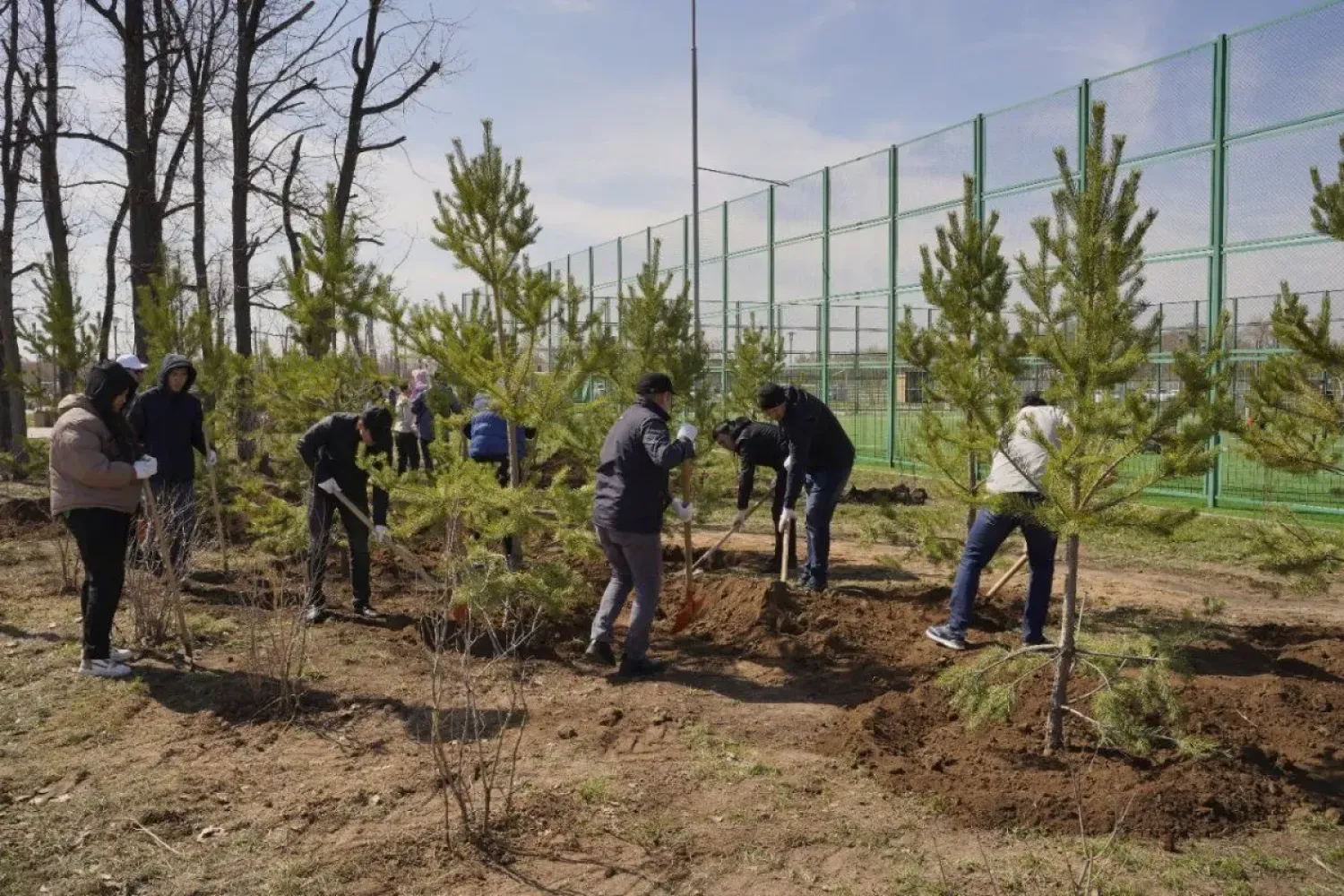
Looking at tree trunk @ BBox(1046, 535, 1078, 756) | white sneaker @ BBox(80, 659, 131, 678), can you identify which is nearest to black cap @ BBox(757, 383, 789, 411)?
tree trunk @ BBox(1046, 535, 1078, 756)

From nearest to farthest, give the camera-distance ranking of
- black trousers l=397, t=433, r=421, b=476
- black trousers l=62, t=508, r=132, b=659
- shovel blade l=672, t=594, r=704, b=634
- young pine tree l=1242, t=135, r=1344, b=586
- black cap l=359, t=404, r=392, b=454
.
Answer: young pine tree l=1242, t=135, r=1344, b=586
black trousers l=62, t=508, r=132, b=659
shovel blade l=672, t=594, r=704, b=634
black cap l=359, t=404, r=392, b=454
black trousers l=397, t=433, r=421, b=476

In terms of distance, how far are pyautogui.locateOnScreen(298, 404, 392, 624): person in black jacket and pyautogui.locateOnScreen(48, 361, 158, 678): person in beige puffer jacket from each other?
1.25 metres

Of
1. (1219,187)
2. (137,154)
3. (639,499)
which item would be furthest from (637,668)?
(137,154)

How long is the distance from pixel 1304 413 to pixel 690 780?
377 cm

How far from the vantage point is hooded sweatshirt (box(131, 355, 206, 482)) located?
7289 millimetres

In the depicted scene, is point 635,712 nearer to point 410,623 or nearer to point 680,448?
point 680,448

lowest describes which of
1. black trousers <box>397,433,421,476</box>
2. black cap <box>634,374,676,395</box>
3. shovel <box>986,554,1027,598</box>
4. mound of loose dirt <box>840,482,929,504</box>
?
mound of loose dirt <box>840,482,929,504</box>

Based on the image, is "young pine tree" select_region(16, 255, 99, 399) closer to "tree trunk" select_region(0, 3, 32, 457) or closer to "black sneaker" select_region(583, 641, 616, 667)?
"tree trunk" select_region(0, 3, 32, 457)

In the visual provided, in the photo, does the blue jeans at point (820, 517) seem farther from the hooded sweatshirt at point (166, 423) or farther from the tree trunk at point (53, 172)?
the tree trunk at point (53, 172)

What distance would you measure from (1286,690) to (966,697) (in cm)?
185

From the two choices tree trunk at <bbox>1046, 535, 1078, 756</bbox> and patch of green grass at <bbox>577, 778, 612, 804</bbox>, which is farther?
tree trunk at <bbox>1046, 535, 1078, 756</bbox>

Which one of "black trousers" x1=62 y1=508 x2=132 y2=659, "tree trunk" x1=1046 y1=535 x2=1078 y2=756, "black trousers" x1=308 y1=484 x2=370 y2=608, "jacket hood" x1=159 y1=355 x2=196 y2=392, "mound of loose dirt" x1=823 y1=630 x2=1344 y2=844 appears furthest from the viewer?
"jacket hood" x1=159 y1=355 x2=196 y2=392

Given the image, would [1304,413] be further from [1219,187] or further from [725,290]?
[725,290]

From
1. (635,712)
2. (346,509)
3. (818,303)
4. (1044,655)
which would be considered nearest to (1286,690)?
(1044,655)
